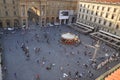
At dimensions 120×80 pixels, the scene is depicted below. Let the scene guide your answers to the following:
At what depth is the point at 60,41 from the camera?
48281 millimetres

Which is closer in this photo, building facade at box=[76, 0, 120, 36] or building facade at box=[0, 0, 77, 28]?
building facade at box=[76, 0, 120, 36]

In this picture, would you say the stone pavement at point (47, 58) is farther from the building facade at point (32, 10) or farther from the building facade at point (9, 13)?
the building facade at point (32, 10)

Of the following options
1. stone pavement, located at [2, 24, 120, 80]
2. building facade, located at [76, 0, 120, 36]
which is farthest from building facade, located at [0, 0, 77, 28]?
building facade, located at [76, 0, 120, 36]

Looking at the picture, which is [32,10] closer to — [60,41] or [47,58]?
[60,41]

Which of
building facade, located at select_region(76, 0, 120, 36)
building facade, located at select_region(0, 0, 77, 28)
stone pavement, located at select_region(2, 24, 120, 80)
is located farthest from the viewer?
building facade, located at select_region(0, 0, 77, 28)

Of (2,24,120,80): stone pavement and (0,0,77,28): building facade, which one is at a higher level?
(0,0,77,28): building facade

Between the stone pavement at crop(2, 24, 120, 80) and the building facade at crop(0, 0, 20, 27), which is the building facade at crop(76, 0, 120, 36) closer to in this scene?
the stone pavement at crop(2, 24, 120, 80)

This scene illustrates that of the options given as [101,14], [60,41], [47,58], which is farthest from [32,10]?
[47,58]

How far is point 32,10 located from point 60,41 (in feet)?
107

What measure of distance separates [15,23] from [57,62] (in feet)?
110

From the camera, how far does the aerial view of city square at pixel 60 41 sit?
103ft

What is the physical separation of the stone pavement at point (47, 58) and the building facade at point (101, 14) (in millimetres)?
9390

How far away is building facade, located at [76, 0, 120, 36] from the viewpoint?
169 ft

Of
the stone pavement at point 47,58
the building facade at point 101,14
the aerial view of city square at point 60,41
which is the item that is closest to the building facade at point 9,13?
the aerial view of city square at point 60,41
